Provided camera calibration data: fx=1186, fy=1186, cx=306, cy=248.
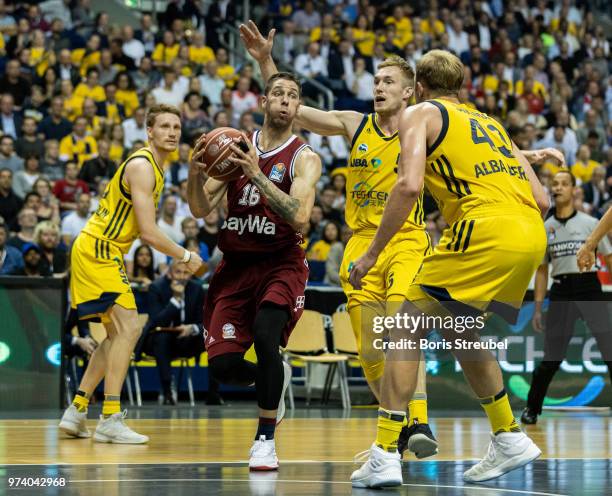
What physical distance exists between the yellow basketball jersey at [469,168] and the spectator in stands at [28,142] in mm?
11434

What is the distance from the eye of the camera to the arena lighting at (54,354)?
12.9 meters

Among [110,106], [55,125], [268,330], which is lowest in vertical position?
[268,330]

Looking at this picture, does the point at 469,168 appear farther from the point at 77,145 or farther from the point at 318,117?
the point at 77,145

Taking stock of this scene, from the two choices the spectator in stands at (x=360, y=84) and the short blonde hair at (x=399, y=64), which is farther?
the spectator in stands at (x=360, y=84)

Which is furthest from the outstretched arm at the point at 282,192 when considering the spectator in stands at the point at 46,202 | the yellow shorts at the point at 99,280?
the spectator in stands at the point at 46,202

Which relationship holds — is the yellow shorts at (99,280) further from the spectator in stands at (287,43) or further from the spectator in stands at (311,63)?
the spectator in stands at (287,43)

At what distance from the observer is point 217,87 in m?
20.0

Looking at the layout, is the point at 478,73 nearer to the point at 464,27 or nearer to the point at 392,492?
the point at 464,27

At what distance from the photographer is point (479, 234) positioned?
622cm

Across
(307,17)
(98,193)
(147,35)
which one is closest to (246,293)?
(98,193)

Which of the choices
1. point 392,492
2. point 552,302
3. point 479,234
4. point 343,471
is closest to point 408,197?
point 479,234

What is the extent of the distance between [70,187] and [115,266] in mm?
7422

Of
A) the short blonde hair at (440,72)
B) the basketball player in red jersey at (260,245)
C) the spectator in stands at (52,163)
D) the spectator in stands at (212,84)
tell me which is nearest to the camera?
the short blonde hair at (440,72)

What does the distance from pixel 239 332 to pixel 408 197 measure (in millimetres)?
1837
